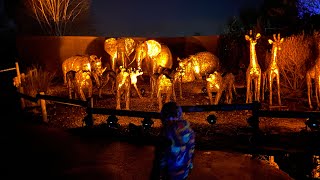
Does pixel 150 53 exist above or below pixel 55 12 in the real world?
below

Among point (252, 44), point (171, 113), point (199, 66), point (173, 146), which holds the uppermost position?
point (252, 44)

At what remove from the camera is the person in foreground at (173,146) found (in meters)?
4.31

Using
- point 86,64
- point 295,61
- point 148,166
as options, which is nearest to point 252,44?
point 295,61

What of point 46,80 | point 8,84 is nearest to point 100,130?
point 46,80

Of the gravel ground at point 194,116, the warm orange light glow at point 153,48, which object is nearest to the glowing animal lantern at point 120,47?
the warm orange light glow at point 153,48

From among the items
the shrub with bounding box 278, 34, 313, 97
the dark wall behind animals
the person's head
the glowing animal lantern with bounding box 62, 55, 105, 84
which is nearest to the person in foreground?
the person's head

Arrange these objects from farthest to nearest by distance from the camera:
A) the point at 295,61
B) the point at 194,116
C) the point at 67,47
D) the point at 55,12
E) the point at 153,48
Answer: the point at 55,12 → the point at 67,47 → the point at 153,48 → the point at 295,61 → the point at 194,116

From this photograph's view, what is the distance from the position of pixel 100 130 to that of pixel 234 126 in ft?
10.8

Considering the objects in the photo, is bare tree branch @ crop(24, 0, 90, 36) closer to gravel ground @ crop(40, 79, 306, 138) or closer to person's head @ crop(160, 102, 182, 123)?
gravel ground @ crop(40, 79, 306, 138)

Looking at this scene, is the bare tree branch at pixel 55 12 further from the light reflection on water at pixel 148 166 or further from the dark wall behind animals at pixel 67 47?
the light reflection on water at pixel 148 166

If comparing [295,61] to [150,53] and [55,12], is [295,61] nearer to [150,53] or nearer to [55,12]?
[150,53]

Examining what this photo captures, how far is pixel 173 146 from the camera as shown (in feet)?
14.4

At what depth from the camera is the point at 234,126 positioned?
9.80 metres

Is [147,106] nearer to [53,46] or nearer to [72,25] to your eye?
[53,46]
